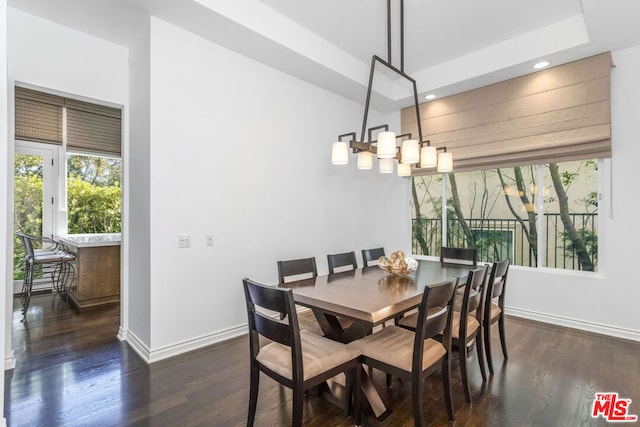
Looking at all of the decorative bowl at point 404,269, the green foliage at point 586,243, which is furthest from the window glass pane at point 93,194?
the green foliage at point 586,243

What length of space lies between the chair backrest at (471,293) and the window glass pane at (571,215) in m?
2.11

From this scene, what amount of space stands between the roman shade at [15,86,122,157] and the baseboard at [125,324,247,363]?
315 centimetres

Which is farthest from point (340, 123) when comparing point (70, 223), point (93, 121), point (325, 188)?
point (70, 223)

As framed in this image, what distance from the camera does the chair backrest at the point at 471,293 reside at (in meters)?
2.06

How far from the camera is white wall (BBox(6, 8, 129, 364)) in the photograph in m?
2.65

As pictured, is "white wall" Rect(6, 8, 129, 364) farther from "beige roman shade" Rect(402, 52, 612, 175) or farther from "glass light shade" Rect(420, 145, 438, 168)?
"beige roman shade" Rect(402, 52, 612, 175)

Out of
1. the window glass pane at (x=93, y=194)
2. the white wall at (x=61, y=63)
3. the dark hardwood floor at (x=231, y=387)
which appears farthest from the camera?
the window glass pane at (x=93, y=194)

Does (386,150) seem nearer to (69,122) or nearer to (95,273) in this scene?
(95,273)

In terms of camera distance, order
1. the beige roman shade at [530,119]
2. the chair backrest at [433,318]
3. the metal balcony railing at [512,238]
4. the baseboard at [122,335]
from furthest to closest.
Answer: the metal balcony railing at [512,238], the beige roman shade at [530,119], the baseboard at [122,335], the chair backrest at [433,318]

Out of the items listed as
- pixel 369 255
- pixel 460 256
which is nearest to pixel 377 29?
pixel 369 255

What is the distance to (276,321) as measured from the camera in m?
1.68

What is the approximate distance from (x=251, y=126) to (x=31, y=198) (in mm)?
3848

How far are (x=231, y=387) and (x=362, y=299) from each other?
1198 mm
